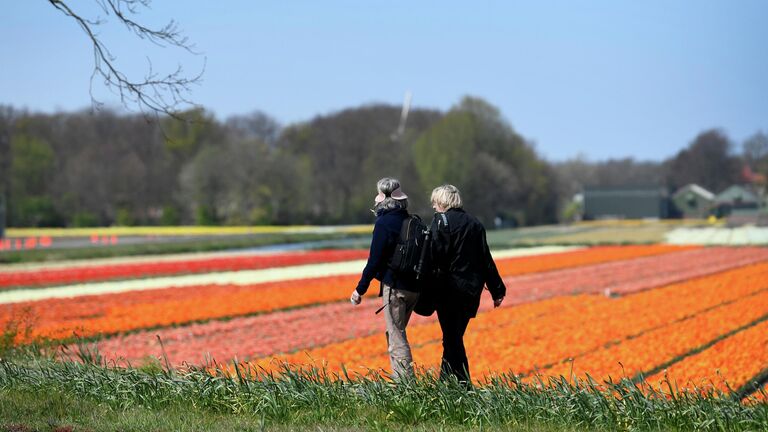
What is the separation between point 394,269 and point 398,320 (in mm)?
485

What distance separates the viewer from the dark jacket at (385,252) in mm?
8664

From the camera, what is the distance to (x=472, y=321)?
1736 cm

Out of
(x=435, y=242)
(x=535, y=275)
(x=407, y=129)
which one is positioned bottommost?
(x=535, y=275)

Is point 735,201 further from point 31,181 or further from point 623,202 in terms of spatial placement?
point 31,181

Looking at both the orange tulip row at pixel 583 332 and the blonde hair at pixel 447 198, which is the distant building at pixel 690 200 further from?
the blonde hair at pixel 447 198

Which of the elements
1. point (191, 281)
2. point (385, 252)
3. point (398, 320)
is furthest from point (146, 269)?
point (385, 252)

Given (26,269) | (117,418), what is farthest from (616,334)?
(26,269)

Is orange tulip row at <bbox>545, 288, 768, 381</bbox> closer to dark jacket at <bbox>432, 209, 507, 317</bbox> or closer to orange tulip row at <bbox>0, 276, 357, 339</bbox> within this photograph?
dark jacket at <bbox>432, 209, 507, 317</bbox>

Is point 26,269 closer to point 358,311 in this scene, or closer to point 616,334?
point 358,311

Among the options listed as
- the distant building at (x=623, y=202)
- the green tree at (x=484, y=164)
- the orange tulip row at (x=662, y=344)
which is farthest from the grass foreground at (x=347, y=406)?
the distant building at (x=623, y=202)

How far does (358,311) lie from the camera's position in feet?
66.1

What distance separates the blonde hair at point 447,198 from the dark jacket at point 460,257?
9 cm

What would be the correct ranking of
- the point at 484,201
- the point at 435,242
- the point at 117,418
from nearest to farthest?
the point at 117,418 < the point at 435,242 < the point at 484,201

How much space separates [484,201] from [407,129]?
1118 inches
